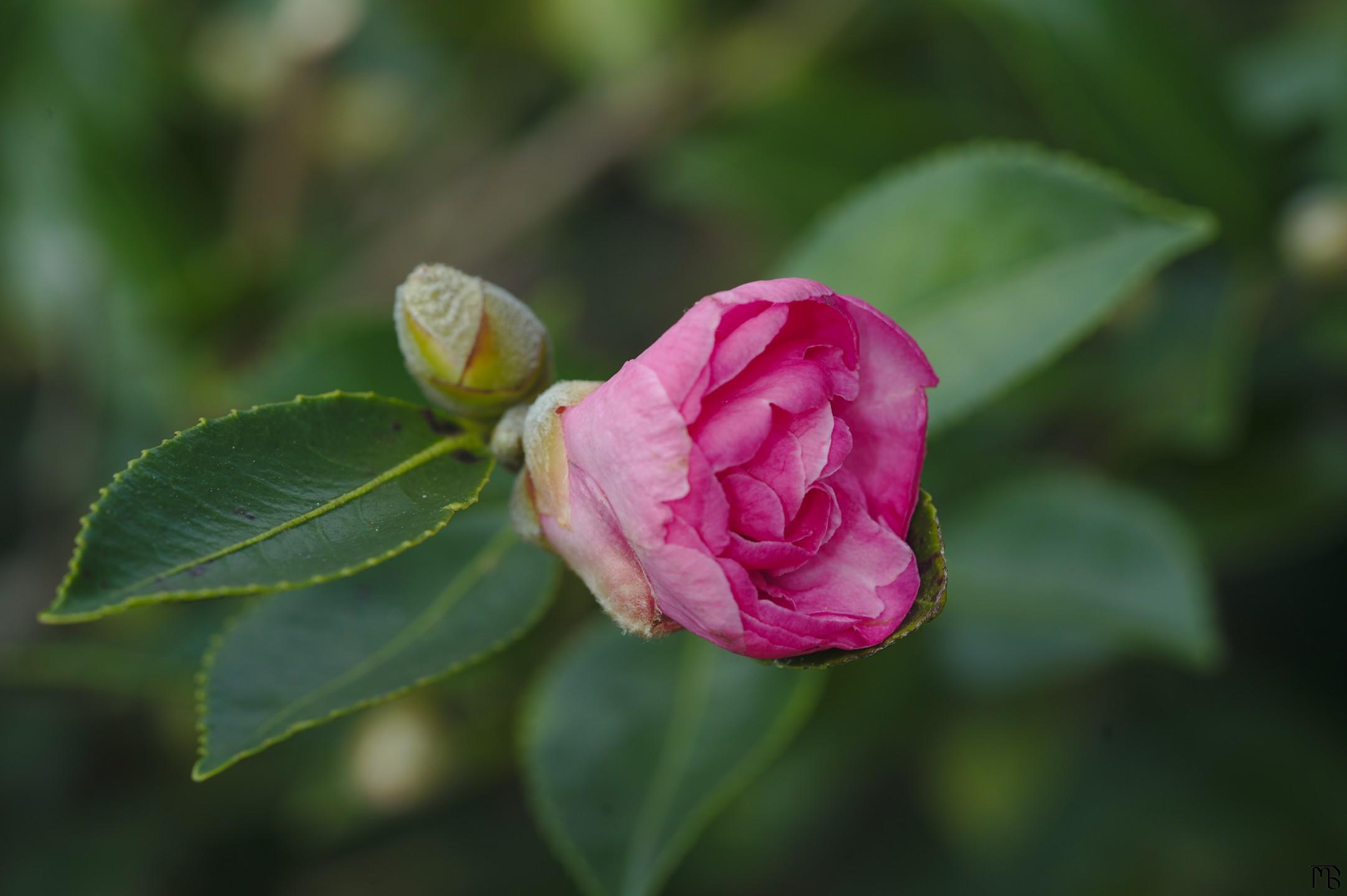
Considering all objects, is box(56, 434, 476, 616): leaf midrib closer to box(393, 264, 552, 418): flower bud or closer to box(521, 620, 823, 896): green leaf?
box(393, 264, 552, 418): flower bud

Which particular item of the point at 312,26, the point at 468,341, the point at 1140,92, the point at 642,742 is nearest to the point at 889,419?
the point at 468,341

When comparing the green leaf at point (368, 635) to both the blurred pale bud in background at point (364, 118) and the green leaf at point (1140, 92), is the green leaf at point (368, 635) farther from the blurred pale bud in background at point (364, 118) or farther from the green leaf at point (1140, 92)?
the blurred pale bud in background at point (364, 118)

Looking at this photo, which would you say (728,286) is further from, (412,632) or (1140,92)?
(412,632)

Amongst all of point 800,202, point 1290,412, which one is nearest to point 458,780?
point 800,202

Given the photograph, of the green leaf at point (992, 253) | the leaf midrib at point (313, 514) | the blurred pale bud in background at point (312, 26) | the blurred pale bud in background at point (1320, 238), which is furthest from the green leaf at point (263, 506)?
the blurred pale bud in background at point (312, 26)

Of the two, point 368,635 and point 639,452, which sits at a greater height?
point 639,452

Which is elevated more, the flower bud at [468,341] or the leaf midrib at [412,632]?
the flower bud at [468,341]
